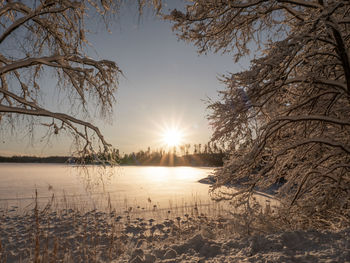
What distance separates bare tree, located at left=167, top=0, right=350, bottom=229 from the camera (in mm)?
3635

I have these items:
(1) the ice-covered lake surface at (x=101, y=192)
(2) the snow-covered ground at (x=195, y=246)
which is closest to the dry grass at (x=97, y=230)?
(2) the snow-covered ground at (x=195, y=246)

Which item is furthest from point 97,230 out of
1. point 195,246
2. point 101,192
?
point 101,192

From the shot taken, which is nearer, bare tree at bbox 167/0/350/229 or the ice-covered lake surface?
bare tree at bbox 167/0/350/229

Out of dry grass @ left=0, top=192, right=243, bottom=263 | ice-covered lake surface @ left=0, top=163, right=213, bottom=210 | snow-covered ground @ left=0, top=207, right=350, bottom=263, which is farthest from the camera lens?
ice-covered lake surface @ left=0, top=163, right=213, bottom=210

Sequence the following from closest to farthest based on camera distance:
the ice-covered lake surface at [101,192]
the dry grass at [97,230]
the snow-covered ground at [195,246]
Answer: the snow-covered ground at [195,246], the dry grass at [97,230], the ice-covered lake surface at [101,192]

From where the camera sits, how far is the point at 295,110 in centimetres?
448

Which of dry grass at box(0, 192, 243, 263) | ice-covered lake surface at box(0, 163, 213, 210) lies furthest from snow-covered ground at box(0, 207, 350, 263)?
ice-covered lake surface at box(0, 163, 213, 210)

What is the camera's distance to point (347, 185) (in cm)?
411

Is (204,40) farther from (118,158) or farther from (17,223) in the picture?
(17,223)

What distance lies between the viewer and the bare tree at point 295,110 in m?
3.63

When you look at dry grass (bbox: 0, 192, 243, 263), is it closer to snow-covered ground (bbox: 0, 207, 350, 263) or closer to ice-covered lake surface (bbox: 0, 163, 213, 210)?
snow-covered ground (bbox: 0, 207, 350, 263)

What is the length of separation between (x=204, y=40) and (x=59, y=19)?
4.59m

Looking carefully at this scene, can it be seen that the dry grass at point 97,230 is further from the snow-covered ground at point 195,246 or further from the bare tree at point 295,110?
the bare tree at point 295,110

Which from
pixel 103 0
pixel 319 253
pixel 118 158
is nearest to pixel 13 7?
pixel 103 0
